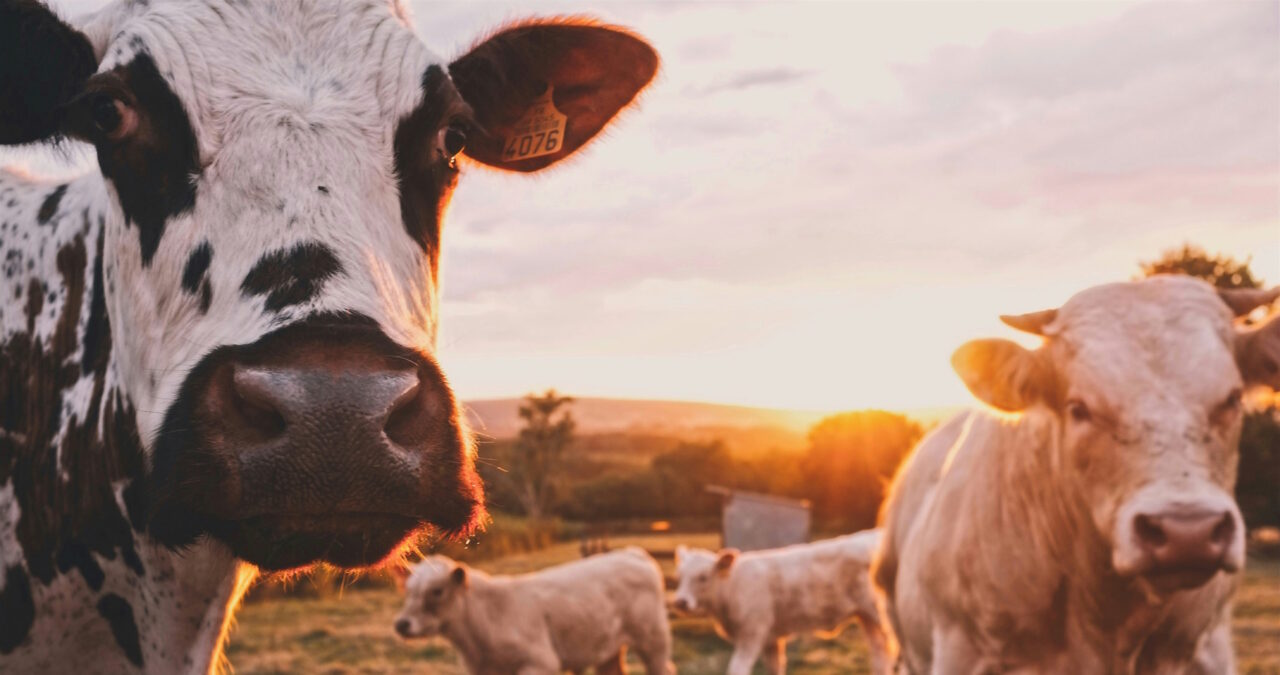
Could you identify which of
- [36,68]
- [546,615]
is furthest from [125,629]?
[546,615]

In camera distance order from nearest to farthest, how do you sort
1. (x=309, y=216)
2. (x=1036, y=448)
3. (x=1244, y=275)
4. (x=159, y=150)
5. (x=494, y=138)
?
(x=309, y=216) < (x=159, y=150) < (x=494, y=138) < (x=1036, y=448) < (x=1244, y=275)

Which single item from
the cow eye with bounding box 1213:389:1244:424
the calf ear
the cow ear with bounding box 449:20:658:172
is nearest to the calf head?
the cow eye with bounding box 1213:389:1244:424

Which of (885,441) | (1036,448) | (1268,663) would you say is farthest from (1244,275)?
(1036,448)

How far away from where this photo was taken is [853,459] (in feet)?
163

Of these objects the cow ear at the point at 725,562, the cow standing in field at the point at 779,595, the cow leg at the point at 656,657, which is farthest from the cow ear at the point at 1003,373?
the cow ear at the point at 725,562

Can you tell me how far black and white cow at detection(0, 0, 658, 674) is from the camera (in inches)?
68.0

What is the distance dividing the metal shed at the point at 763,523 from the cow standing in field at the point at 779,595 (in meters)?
14.2

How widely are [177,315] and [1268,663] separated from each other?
11181 mm

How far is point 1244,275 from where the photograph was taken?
36.0 m

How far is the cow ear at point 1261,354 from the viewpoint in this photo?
387 centimetres

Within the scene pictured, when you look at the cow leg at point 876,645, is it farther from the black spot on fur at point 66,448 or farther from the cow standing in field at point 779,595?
the black spot on fur at point 66,448

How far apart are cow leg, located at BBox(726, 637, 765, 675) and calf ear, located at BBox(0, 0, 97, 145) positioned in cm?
1027

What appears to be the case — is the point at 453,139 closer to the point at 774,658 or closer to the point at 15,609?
the point at 15,609

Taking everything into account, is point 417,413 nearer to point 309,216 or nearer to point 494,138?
point 309,216
